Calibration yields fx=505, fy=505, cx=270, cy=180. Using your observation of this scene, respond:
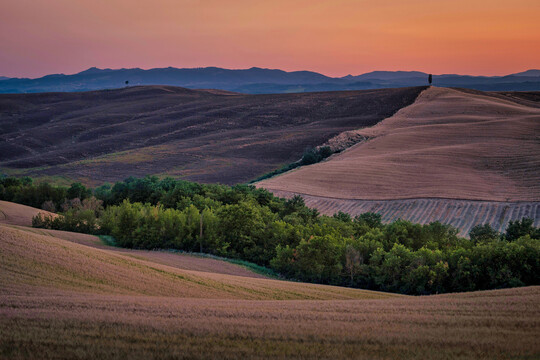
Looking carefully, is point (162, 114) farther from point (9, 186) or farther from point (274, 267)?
point (274, 267)

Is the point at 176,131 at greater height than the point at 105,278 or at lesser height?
greater

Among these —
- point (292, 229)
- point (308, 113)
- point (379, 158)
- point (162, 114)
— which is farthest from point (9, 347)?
point (162, 114)

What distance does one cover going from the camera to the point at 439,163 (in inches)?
2645

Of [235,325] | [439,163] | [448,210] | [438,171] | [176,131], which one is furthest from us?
[176,131]

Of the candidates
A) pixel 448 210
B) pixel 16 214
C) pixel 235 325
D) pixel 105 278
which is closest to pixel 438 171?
pixel 448 210

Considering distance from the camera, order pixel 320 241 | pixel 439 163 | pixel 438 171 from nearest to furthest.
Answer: pixel 320 241, pixel 438 171, pixel 439 163

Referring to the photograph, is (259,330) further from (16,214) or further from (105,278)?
(16,214)

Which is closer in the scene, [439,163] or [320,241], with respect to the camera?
[320,241]

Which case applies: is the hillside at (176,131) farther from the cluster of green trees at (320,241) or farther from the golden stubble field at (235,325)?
the golden stubble field at (235,325)

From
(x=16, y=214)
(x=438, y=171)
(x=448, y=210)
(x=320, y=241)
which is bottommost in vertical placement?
(x=16, y=214)

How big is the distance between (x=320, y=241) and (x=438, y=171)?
36308 millimetres

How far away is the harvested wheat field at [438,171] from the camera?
51625mm

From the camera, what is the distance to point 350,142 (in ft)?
287

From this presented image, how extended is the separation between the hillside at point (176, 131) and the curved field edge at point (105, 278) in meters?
50.2
